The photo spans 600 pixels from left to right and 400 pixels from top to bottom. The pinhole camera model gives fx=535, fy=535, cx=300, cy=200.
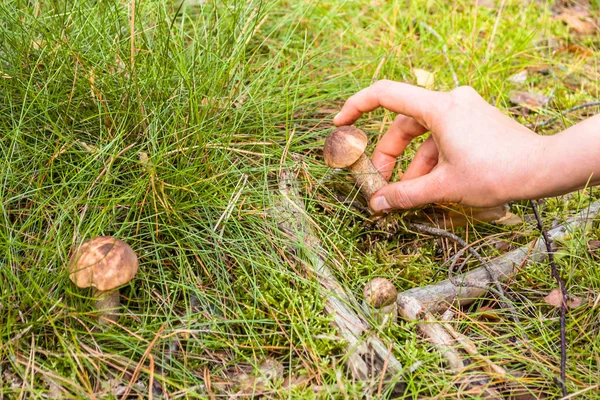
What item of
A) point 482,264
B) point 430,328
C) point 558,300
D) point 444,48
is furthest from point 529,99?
point 430,328

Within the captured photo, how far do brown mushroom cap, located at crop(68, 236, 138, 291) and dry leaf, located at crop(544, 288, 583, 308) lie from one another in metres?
1.57

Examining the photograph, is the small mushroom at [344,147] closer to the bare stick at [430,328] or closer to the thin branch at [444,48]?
the bare stick at [430,328]

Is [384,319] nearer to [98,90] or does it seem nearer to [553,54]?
[98,90]

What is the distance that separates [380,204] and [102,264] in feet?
3.74

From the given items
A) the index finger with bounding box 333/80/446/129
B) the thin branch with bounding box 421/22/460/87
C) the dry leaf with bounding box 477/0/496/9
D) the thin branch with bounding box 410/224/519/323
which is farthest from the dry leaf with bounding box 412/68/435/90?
the dry leaf with bounding box 477/0/496/9

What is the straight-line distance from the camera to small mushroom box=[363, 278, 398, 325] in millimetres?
1964

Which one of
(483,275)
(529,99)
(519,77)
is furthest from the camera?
(519,77)

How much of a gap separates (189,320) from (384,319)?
0.68m

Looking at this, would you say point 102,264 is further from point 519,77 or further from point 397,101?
point 519,77

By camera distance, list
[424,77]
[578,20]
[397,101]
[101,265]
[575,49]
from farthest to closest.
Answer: [578,20] → [575,49] → [424,77] → [397,101] → [101,265]

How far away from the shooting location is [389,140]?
248 cm

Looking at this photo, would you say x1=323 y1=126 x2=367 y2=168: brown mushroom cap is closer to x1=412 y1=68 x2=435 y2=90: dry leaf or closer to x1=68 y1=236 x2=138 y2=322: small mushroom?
x1=68 y1=236 x2=138 y2=322: small mushroom

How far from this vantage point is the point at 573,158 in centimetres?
193

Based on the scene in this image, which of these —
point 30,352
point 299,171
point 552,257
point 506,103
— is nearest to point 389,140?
point 299,171
